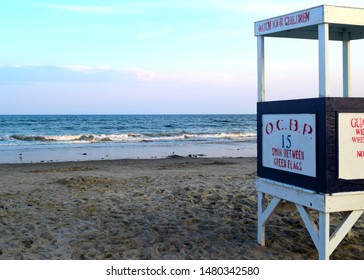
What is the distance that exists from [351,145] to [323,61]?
0.89 meters

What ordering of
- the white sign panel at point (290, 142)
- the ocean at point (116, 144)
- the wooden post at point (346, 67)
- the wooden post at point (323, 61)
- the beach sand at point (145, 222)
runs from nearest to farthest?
1. the wooden post at point (323, 61)
2. the white sign panel at point (290, 142)
3. the beach sand at point (145, 222)
4. the wooden post at point (346, 67)
5. the ocean at point (116, 144)

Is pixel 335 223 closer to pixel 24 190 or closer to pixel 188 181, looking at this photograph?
pixel 188 181

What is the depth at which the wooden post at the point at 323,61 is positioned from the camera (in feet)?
14.4

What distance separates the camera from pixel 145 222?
6676mm

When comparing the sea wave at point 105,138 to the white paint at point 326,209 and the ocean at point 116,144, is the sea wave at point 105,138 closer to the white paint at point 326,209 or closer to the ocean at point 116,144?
the ocean at point 116,144

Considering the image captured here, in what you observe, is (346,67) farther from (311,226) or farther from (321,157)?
(311,226)

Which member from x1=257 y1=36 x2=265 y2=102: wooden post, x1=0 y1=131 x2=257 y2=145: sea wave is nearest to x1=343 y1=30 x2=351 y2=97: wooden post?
x1=257 y1=36 x2=265 y2=102: wooden post

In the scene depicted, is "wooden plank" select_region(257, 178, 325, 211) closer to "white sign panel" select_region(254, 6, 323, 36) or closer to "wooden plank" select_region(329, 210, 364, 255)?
"wooden plank" select_region(329, 210, 364, 255)

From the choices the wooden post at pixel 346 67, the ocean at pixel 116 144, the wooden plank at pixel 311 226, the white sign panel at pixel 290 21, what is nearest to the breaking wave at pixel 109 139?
the ocean at pixel 116 144

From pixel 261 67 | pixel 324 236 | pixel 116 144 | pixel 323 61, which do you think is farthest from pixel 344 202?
pixel 116 144

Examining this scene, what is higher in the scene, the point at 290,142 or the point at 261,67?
the point at 261,67

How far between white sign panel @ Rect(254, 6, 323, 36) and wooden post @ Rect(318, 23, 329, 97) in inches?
4.2

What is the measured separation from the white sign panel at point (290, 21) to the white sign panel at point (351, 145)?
1000mm
